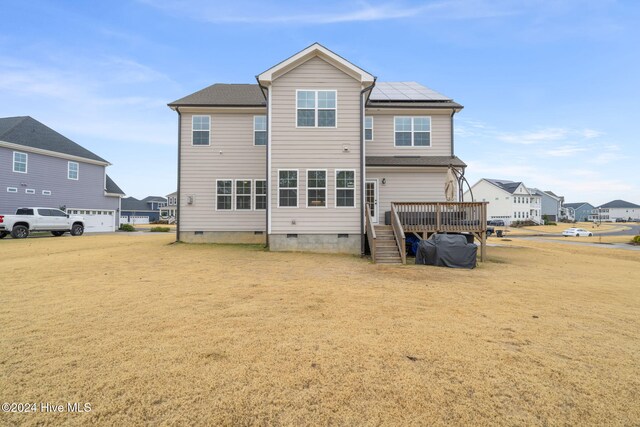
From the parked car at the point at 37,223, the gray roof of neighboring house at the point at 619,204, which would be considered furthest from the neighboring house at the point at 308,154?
the gray roof of neighboring house at the point at 619,204

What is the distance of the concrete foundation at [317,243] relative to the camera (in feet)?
Result: 41.9

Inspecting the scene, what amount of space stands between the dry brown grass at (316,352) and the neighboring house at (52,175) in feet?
67.2

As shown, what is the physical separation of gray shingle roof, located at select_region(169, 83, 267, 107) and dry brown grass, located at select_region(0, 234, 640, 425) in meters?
11.0

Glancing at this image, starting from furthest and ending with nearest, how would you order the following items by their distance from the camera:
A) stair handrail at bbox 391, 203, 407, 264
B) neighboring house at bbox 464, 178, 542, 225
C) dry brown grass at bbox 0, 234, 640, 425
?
1. neighboring house at bbox 464, 178, 542, 225
2. stair handrail at bbox 391, 203, 407, 264
3. dry brown grass at bbox 0, 234, 640, 425

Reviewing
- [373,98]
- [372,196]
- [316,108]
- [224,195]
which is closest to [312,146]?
[316,108]

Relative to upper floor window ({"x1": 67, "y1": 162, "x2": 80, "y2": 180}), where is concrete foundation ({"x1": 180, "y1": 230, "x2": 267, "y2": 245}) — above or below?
below

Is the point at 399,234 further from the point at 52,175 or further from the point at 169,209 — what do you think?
the point at 169,209

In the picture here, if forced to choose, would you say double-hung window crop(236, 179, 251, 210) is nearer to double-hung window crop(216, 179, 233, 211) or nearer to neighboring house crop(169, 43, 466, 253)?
neighboring house crop(169, 43, 466, 253)

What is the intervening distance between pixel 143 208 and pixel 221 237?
6195 centimetres

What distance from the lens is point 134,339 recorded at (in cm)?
388

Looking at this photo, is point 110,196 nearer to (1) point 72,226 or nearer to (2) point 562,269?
(1) point 72,226

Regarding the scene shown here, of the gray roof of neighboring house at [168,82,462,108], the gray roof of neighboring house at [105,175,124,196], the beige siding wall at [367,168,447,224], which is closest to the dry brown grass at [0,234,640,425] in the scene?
the beige siding wall at [367,168,447,224]

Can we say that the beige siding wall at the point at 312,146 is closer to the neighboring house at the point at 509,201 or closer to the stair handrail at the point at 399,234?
the stair handrail at the point at 399,234

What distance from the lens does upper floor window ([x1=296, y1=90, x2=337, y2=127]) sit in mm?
12977
